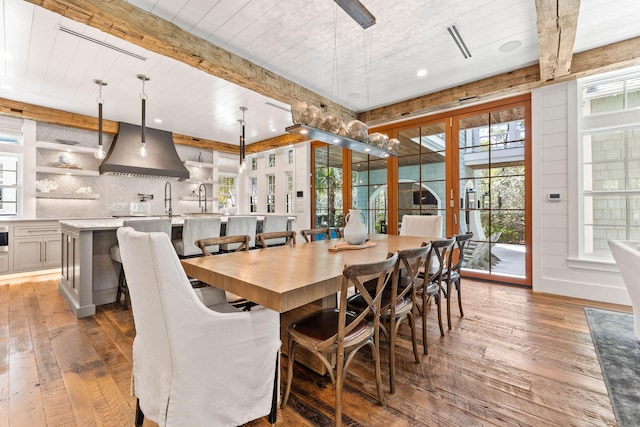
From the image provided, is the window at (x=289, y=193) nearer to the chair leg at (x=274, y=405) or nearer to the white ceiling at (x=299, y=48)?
the white ceiling at (x=299, y=48)

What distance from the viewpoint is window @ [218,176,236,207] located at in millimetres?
7762

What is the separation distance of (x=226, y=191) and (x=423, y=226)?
19.0ft

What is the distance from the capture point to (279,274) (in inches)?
58.5

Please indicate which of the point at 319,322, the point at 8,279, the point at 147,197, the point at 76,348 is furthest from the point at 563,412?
the point at 147,197

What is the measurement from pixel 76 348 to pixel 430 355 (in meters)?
2.68

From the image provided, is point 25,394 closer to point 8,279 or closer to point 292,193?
point 8,279

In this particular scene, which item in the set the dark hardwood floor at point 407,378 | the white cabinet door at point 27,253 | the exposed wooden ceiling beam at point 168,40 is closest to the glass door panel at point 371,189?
the exposed wooden ceiling beam at point 168,40

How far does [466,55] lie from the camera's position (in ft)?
10.7

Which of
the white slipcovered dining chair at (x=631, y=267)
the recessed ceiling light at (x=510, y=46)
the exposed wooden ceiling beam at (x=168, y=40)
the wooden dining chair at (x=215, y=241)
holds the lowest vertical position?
the white slipcovered dining chair at (x=631, y=267)

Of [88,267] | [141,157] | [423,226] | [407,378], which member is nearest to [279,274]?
[407,378]

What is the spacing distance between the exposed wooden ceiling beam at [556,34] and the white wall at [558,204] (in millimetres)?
437

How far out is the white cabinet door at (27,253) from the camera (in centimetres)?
438

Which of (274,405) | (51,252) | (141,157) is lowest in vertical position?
(274,405)

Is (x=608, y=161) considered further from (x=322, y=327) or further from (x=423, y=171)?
(x=322, y=327)
